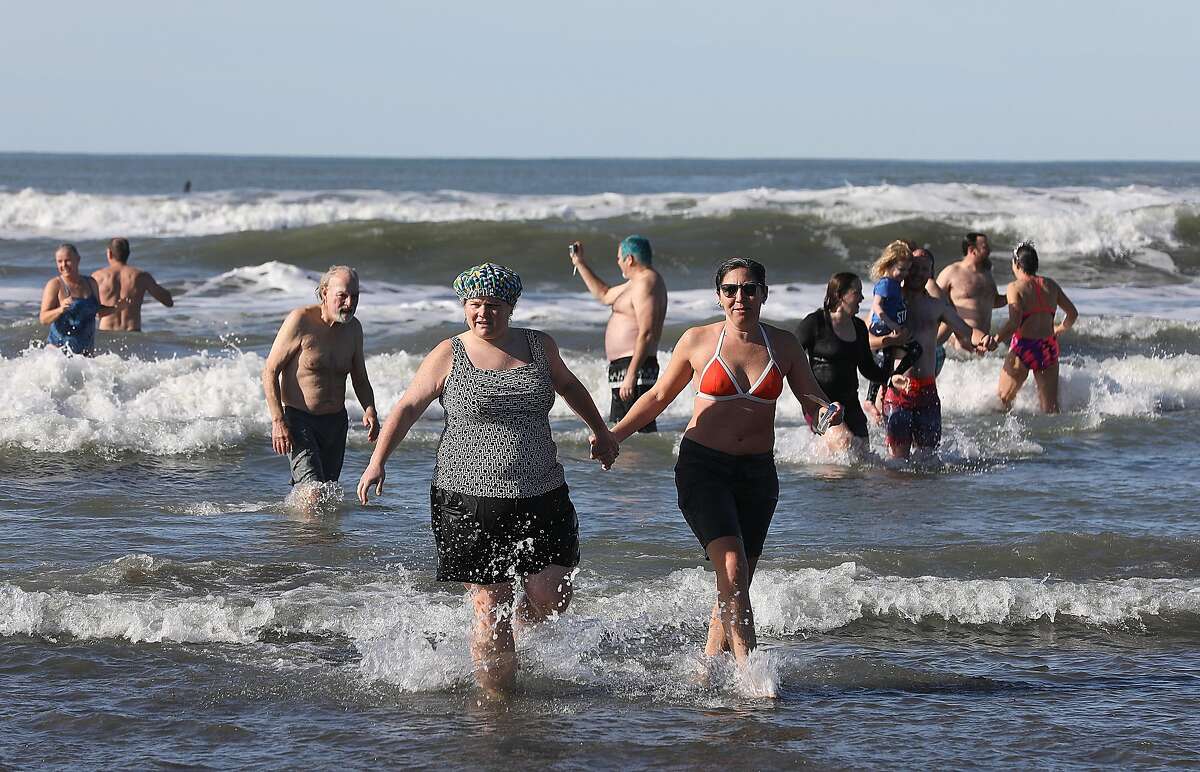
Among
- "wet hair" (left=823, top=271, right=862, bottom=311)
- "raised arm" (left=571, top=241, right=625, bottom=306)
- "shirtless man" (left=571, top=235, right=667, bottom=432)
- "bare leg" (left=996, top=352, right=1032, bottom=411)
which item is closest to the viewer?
"wet hair" (left=823, top=271, right=862, bottom=311)

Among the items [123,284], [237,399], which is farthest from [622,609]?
[123,284]

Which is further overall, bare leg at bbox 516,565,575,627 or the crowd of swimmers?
bare leg at bbox 516,565,575,627

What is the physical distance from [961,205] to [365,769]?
115ft

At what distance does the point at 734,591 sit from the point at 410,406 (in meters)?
1.35

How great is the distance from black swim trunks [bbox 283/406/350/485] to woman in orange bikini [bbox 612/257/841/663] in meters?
2.90

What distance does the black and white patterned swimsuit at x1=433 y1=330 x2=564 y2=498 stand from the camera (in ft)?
16.5

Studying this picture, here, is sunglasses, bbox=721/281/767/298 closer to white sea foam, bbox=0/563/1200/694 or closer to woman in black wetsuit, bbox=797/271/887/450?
white sea foam, bbox=0/563/1200/694

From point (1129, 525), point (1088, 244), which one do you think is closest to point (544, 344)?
point (1129, 525)

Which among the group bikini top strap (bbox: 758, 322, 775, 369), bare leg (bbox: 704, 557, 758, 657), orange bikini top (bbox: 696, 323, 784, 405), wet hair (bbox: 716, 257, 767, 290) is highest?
wet hair (bbox: 716, 257, 767, 290)

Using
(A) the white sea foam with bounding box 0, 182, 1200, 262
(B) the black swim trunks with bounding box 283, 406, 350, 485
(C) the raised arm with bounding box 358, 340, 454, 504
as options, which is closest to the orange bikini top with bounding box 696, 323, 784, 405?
(C) the raised arm with bounding box 358, 340, 454, 504

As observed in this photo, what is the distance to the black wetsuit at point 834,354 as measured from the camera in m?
9.15

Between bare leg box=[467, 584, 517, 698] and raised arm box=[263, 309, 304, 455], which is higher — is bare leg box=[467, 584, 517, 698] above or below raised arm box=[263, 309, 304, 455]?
below

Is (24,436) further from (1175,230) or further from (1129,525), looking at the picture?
(1175,230)

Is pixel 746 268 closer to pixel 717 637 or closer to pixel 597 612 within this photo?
pixel 717 637
